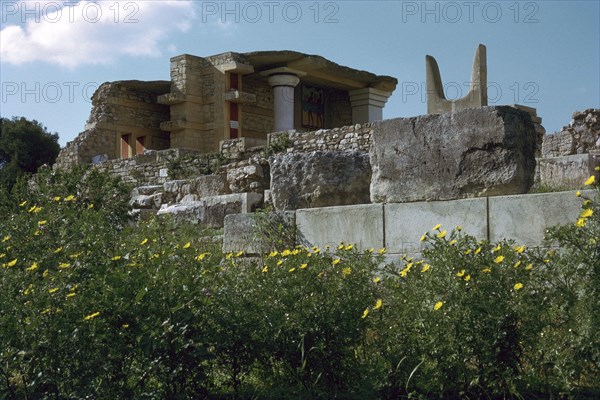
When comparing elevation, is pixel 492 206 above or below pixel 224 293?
above

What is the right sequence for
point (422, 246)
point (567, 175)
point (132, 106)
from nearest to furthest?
point (422, 246), point (567, 175), point (132, 106)

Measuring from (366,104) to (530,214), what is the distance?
69.9ft

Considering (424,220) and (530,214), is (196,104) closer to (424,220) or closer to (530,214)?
(424,220)

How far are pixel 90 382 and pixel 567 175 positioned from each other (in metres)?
9.26

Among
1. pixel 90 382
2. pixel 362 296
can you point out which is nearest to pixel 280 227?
pixel 362 296

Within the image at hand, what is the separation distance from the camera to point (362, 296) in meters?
4.84

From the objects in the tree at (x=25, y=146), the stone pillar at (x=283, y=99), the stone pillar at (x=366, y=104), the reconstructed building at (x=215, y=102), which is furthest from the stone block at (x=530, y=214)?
the tree at (x=25, y=146)

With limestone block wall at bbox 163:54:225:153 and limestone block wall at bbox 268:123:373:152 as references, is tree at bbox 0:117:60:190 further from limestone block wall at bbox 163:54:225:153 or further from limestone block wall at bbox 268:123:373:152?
limestone block wall at bbox 268:123:373:152

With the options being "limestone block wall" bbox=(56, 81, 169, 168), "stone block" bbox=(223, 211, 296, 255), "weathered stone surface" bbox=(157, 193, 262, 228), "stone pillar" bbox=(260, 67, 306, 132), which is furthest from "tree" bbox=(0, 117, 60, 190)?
"stone block" bbox=(223, 211, 296, 255)

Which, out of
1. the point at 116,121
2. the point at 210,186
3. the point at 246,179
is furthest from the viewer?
the point at 116,121

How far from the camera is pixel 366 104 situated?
26844mm

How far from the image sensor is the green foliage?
4.31 metres

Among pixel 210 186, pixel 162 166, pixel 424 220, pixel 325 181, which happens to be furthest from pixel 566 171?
pixel 162 166

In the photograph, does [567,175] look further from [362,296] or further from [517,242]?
[362,296]
